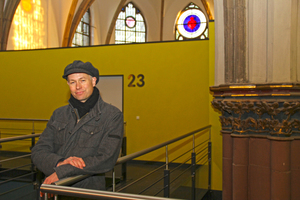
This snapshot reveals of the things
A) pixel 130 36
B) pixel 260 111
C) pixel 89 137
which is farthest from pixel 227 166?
pixel 130 36

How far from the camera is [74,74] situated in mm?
1855

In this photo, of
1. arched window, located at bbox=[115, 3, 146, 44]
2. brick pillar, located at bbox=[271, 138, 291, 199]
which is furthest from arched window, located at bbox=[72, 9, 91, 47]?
brick pillar, located at bbox=[271, 138, 291, 199]

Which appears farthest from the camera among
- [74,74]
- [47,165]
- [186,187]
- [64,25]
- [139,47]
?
[64,25]

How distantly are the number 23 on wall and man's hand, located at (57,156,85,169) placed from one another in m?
4.97

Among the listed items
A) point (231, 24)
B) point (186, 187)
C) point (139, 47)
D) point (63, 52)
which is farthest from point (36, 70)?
point (231, 24)

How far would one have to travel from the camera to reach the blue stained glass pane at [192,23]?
1738cm

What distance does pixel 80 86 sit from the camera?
1847 millimetres

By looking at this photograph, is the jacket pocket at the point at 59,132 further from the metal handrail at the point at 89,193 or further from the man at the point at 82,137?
the metal handrail at the point at 89,193

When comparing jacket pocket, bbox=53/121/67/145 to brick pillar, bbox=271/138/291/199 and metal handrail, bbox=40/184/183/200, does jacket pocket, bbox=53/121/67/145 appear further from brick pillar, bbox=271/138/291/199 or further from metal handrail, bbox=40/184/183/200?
brick pillar, bbox=271/138/291/199

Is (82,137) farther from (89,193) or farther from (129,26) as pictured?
(129,26)

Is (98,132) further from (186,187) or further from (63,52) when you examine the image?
(63,52)

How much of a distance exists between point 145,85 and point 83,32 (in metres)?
9.55

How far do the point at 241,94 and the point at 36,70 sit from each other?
5351mm

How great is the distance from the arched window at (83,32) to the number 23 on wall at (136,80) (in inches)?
340
